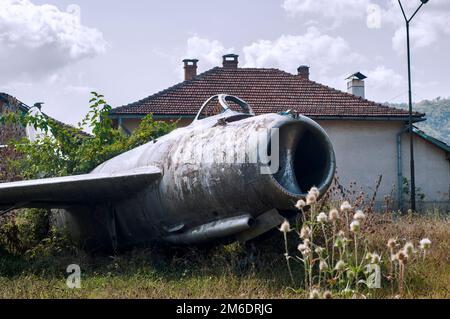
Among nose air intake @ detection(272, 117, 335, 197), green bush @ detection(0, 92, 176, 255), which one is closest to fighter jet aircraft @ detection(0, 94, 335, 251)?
nose air intake @ detection(272, 117, 335, 197)

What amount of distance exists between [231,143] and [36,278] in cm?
303

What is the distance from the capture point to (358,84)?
31859 mm

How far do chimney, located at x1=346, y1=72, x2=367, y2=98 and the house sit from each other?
146 inches

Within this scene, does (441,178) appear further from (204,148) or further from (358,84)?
(204,148)

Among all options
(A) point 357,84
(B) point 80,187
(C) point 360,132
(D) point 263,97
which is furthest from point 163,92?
(B) point 80,187

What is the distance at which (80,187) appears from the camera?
8820 mm

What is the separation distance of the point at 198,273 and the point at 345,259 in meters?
1.81

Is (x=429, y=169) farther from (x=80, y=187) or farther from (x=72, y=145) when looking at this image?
(x=80, y=187)

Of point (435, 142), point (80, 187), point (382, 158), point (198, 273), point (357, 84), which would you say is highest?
point (357, 84)

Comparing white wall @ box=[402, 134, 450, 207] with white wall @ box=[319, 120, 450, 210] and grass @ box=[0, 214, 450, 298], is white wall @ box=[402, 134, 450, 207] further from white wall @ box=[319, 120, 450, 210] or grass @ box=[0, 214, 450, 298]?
grass @ box=[0, 214, 450, 298]

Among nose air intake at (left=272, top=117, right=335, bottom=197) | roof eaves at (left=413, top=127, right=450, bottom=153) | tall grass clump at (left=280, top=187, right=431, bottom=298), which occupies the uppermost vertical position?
roof eaves at (left=413, top=127, right=450, bottom=153)

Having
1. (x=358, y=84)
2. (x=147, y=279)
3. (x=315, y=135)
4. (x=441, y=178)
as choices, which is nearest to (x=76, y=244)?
(x=147, y=279)

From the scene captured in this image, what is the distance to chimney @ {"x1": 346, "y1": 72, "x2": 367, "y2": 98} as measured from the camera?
31.8 metres

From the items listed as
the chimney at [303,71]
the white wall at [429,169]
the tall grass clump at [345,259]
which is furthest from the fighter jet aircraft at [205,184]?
the chimney at [303,71]
